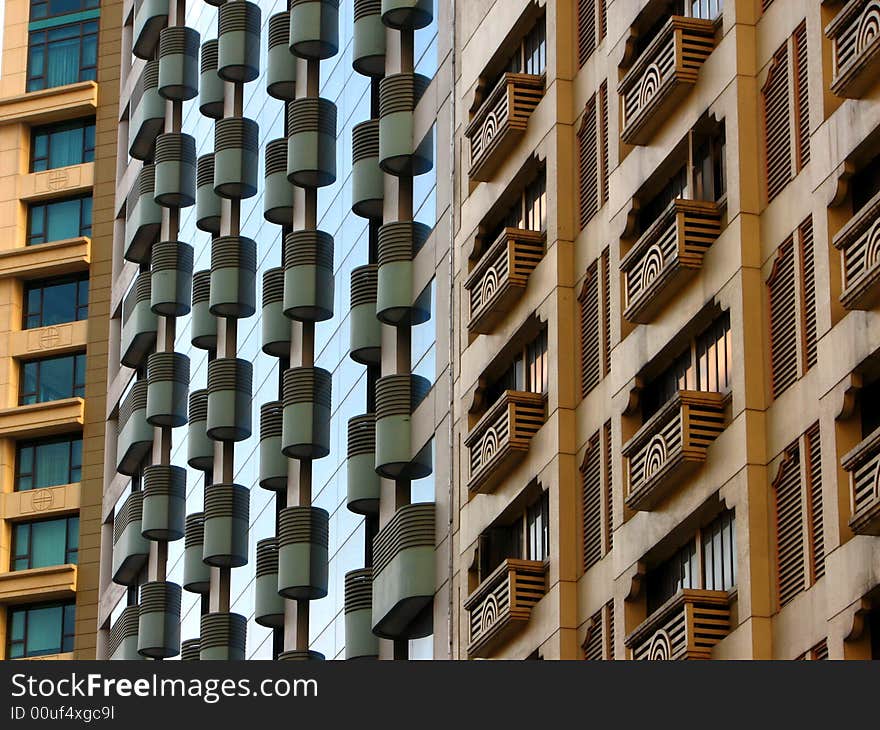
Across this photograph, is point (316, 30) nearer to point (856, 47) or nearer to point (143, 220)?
point (143, 220)

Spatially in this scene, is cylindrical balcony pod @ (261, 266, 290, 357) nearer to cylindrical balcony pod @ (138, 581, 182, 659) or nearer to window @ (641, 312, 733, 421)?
cylindrical balcony pod @ (138, 581, 182, 659)

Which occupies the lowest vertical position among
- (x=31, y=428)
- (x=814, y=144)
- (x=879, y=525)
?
(x=879, y=525)

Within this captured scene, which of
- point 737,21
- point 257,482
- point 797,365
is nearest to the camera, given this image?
point 797,365

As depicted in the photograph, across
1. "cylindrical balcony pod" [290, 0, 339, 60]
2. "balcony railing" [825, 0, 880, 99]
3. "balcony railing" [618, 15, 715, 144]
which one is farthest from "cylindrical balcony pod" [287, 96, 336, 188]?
"balcony railing" [825, 0, 880, 99]

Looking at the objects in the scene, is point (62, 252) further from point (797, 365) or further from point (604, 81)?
point (797, 365)

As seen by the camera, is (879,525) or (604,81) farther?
(604,81)

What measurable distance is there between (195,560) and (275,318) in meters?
8.32

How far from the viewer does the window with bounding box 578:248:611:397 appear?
46.4m

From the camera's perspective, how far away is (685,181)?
Answer: 44.1 metres

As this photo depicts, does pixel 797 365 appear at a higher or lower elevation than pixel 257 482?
lower

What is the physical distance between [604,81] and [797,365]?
1127 cm

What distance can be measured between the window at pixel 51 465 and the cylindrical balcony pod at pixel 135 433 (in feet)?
23.5

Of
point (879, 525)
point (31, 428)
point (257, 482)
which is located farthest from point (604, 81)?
point (31, 428)

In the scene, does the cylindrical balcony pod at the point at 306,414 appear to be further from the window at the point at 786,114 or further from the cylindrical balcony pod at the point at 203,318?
the window at the point at 786,114
